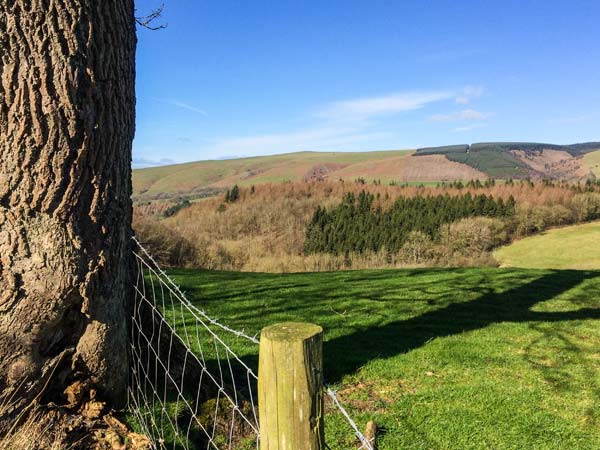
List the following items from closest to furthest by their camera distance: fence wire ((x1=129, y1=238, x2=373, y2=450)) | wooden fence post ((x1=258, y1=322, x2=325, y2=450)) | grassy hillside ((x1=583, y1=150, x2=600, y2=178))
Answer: wooden fence post ((x1=258, y1=322, x2=325, y2=450)), fence wire ((x1=129, y1=238, x2=373, y2=450)), grassy hillside ((x1=583, y1=150, x2=600, y2=178))

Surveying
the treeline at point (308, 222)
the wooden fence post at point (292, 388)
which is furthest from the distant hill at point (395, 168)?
the wooden fence post at point (292, 388)

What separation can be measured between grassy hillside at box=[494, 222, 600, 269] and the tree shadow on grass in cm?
4454

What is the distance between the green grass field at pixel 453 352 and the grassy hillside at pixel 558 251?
44.1 metres

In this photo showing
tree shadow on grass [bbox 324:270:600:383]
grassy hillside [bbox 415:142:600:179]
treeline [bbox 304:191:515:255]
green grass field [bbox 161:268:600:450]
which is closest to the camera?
green grass field [bbox 161:268:600:450]

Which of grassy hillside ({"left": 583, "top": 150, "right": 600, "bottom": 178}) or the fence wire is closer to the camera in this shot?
the fence wire

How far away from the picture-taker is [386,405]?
15.7 ft

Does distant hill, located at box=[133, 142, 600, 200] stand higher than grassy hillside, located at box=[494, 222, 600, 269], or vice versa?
distant hill, located at box=[133, 142, 600, 200]

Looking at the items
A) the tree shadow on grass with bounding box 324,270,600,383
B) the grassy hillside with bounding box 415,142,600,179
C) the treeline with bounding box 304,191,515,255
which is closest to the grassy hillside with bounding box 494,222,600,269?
the treeline with bounding box 304,191,515,255

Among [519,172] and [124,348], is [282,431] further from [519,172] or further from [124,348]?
[519,172]

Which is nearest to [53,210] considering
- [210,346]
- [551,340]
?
[210,346]

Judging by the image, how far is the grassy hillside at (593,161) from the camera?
4158 inches

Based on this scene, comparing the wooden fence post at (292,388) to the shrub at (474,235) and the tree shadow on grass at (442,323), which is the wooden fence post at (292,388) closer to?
the tree shadow on grass at (442,323)

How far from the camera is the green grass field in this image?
169 inches

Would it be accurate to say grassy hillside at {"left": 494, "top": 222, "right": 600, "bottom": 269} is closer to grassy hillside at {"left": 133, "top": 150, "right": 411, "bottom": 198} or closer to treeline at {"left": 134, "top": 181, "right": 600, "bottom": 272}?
treeline at {"left": 134, "top": 181, "right": 600, "bottom": 272}
